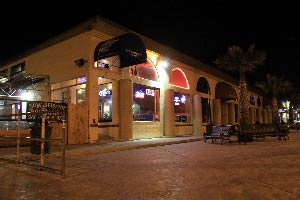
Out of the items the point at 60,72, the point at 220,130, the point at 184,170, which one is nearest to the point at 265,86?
the point at 220,130

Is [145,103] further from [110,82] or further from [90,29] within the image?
[90,29]

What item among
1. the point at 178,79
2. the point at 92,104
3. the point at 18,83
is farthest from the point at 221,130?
the point at 18,83

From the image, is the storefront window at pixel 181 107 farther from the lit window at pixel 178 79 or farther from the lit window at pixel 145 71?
the lit window at pixel 145 71

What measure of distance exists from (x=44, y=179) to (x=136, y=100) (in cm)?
1439

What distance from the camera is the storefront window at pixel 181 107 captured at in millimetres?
25891

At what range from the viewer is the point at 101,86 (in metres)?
20.2

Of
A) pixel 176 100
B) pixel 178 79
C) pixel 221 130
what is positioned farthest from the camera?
pixel 178 79

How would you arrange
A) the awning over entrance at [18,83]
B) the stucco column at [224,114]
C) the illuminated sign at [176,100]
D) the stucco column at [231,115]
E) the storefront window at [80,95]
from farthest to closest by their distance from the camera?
1. the stucco column at [231,115]
2. the stucco column at [224,114]
3. the illuminated sign at [176,100]
4. the awning over entrance at [18,83]
5. the storefront window at [80,95]

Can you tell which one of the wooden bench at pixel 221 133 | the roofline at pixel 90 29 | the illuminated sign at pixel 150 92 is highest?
the roofline at pixel 90 29

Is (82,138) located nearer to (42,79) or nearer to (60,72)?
(60,72)

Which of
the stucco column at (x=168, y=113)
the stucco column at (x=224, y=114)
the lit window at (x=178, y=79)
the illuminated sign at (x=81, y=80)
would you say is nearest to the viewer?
the illuminated sign at (x=81, y=80)

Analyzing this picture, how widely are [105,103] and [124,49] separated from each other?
16.0ft

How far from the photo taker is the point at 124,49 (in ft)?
53.4

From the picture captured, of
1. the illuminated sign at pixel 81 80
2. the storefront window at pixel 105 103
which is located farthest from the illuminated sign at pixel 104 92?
the illuminated sign at pixel 81 80
